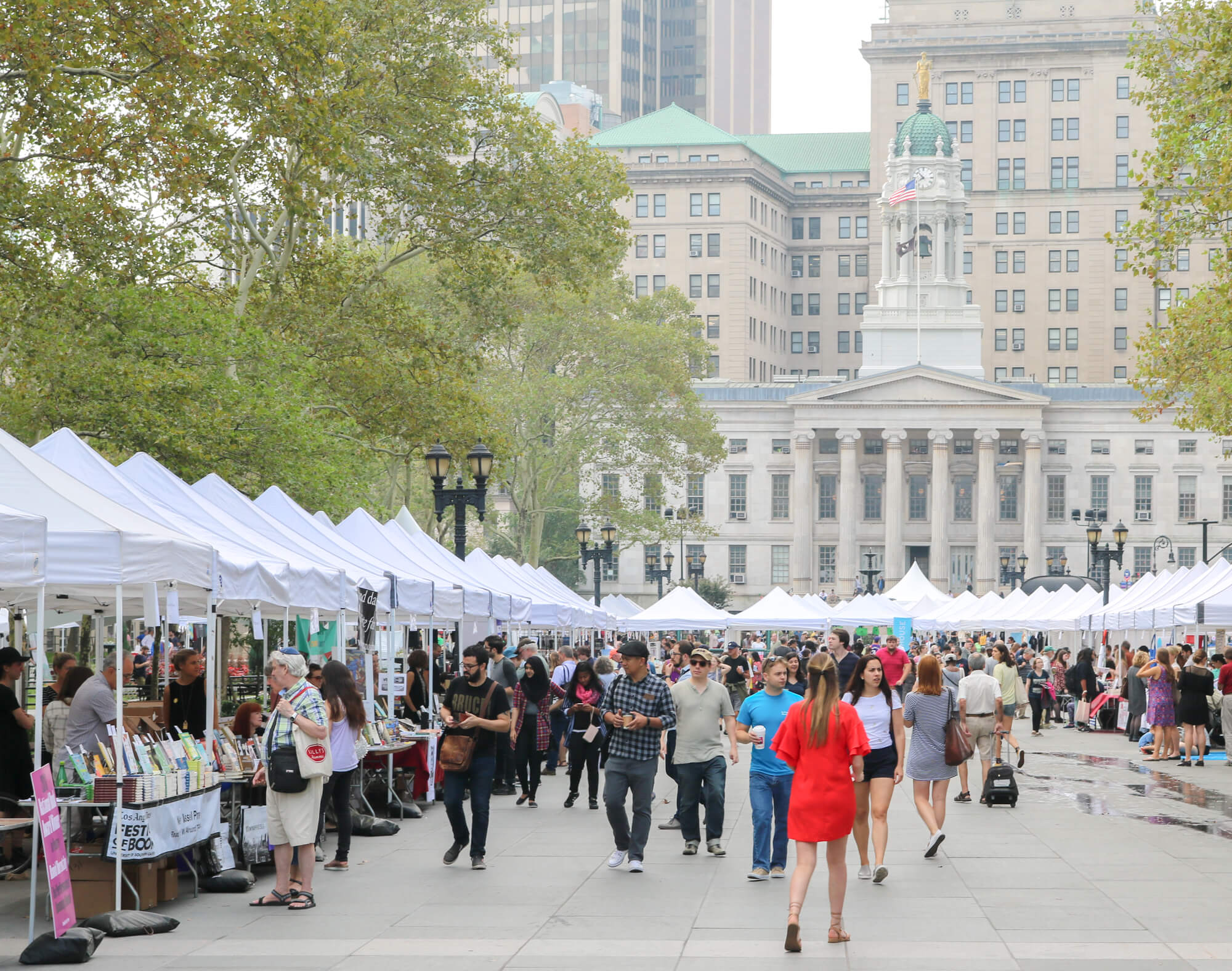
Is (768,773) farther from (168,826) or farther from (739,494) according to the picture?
(739,494)

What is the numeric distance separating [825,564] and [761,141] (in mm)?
60861

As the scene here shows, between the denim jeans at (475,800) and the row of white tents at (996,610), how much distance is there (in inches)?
664

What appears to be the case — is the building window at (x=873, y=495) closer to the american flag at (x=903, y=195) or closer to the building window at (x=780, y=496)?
the building window at (x=780, y=496)

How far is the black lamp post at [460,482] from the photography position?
91.9 ft

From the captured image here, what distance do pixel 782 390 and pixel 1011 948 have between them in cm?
10968

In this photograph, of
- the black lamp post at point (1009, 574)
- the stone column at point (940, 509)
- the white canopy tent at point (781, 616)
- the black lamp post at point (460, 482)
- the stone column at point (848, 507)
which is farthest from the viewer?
the stone column at point (848, 507)

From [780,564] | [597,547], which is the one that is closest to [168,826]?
[597,547]

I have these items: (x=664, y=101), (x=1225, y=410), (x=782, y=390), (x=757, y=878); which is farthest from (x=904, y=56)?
(x=757, y=878)

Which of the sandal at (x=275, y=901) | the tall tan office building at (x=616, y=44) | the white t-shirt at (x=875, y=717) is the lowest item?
the sandal at (x=275, y=901)

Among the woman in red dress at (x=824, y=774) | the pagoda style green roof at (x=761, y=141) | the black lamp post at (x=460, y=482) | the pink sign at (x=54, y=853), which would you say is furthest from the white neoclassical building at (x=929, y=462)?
the pink sign at (x=54, y=853)

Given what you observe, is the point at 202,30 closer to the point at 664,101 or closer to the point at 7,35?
the point at 7,35

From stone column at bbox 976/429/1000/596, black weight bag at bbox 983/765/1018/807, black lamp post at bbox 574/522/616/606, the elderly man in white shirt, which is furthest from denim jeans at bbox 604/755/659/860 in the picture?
stone column at bbox 976/429/1000/596

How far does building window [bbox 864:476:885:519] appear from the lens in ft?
390

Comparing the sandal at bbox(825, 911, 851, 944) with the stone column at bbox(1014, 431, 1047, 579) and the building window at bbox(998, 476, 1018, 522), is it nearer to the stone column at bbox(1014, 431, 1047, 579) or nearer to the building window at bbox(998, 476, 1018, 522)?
the stone column at bbox(1014, 431, 1047, 579)
